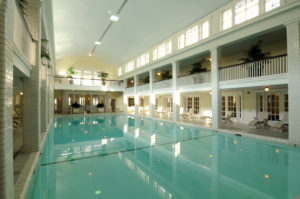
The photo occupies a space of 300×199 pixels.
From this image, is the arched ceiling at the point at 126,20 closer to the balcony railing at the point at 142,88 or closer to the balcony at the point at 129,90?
the balcony railing at the point at 142,88

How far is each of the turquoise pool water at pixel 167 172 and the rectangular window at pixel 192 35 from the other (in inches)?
303

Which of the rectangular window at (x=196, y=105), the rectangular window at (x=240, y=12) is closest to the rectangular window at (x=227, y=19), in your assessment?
the rectangular window at (x=240, y=12)

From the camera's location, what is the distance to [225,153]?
567 cm

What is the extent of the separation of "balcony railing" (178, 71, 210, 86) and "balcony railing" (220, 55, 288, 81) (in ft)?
4.08

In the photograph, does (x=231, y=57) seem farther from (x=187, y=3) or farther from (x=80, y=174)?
(x=80, y=174)

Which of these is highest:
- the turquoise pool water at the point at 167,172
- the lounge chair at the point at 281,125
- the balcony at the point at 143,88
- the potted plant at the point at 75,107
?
the balcony at the point at 143,88

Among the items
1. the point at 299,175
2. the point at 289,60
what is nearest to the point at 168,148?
the point at 299,175

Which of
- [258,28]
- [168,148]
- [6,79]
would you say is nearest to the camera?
[6,79]

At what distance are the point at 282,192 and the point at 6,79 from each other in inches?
198

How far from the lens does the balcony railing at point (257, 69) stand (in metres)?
7.55

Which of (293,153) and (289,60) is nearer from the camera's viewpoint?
(293,153)

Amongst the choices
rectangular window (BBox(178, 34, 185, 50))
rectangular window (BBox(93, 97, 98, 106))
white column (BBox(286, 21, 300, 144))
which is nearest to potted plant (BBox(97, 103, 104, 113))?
rectangular window (BBox(93, 97, 98, 106))

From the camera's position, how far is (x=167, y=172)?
4121 mm

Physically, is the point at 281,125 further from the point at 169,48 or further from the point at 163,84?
the point at 169,48
